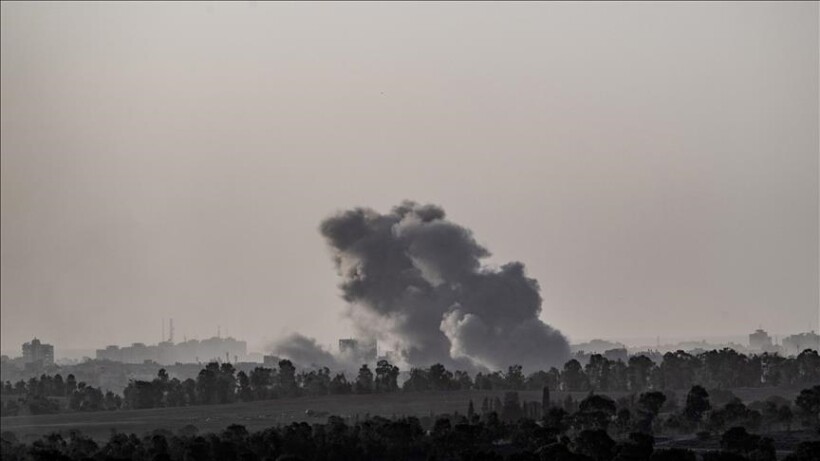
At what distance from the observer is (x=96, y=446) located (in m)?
196

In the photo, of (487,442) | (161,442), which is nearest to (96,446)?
(161,442)

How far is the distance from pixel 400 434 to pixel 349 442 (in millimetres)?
6191

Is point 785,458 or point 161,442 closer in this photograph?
point 785,458

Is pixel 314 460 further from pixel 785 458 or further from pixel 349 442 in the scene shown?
pixel 785 458

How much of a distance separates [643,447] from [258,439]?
1620 inches

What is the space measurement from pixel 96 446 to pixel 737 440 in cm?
6793

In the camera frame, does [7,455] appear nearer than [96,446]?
Yes

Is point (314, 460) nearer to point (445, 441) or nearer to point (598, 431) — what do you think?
point (445, 441)

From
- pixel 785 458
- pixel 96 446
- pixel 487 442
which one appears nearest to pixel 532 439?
pixel 487 442

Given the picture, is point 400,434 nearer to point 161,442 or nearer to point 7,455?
point 161,442

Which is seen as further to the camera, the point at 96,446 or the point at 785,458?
the point at 96,446

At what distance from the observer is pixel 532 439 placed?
198m

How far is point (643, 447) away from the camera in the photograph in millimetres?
181625

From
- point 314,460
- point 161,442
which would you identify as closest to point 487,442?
point 314,460
